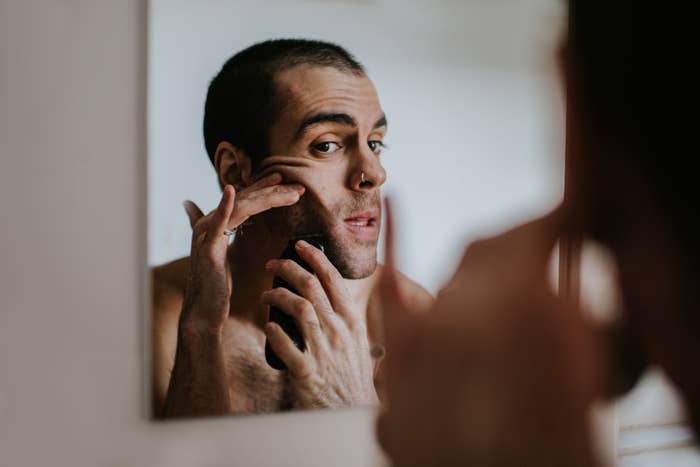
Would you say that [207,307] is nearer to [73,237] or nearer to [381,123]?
[73,237]

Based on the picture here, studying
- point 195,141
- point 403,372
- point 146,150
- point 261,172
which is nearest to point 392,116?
point 261,172

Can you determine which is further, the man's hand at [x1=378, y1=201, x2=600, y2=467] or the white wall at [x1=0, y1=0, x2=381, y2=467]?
the white wall at [x1=0, y1=0, x2=381, y2=467]

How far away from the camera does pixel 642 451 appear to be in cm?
35

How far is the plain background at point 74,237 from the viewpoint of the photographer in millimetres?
1119

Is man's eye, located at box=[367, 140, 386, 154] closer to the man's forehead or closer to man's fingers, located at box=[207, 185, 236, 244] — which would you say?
the man's forehead

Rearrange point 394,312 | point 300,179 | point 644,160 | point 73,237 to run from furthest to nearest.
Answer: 1. point 300,179
2. point 73,237
3. point 394,312
4. point 644,160

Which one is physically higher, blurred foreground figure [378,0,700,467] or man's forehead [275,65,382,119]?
man's forehead [275,65,382,119]

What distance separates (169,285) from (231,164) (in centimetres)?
30

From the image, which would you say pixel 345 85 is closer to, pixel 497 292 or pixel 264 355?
pixel 264 355

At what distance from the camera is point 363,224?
A: 4.27ft

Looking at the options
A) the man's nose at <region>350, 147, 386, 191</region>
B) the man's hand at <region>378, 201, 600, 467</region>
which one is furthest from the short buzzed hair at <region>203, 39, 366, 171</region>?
the man's hand at <region>378, 201, 600, 467</region>

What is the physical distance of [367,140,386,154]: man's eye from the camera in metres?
1.30

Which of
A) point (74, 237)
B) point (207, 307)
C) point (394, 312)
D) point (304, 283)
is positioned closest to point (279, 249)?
point (304, 283)

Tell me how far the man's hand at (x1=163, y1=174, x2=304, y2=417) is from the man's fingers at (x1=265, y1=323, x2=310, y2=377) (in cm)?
11
